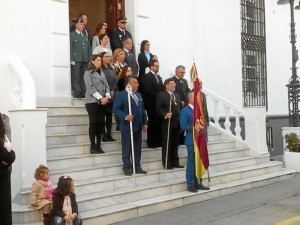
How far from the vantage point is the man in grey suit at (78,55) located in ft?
33.9

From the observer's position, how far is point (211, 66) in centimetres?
1419

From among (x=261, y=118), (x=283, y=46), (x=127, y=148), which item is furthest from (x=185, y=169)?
(x=283, y=46)

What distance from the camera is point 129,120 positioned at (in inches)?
334

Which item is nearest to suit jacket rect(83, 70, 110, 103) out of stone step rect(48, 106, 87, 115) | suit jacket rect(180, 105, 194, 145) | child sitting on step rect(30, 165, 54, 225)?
stone step rect(48, 106, 87, 115)

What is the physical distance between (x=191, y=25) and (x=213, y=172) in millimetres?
4754

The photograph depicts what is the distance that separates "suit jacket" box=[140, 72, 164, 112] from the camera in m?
10.1

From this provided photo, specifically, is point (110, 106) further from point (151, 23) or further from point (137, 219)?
point (151, 23)

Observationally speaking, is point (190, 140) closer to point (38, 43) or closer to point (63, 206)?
point (63, 206)

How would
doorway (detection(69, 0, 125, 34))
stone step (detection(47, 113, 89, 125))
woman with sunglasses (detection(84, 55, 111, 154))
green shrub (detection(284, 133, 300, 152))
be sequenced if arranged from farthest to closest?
green shrub (detection(284, 133, 300, 152))
doorway (detection(69, 0, 125, 34))
stone step (detection(47, 113, 89, 125))
woman with sunglasses (detection(84, 55, 111, 154))

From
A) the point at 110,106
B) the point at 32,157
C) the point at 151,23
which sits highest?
the point at 151,23

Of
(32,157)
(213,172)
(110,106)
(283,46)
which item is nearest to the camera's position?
(32,157)

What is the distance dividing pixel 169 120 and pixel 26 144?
3.02 metres

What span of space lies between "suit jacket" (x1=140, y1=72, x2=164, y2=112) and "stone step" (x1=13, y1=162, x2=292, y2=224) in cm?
149

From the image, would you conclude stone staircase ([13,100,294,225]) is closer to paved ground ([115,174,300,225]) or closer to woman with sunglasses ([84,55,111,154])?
paved ground ([115,174,300,225])
